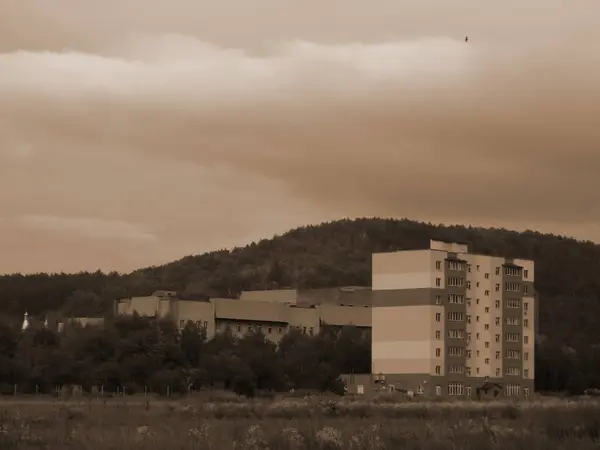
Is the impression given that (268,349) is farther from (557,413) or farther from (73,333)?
(557,413)

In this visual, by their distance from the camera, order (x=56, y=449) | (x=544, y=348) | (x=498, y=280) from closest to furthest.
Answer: (x=56, y=449), (x=498, y=280), (x=544, y=348)

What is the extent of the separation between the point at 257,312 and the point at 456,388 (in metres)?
23.1

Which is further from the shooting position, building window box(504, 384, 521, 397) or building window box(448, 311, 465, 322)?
building window box(504, 384, 521, 397)

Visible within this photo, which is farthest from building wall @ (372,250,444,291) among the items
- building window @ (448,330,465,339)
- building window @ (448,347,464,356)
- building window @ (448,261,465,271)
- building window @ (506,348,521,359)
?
building window @ (506,348,521,359)

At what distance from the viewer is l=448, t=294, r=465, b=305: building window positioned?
104188mm

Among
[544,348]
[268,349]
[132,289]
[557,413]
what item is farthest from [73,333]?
[132,289]

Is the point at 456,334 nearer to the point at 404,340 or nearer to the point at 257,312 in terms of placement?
the point at 404,340

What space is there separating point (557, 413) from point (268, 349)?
6552 centimetres

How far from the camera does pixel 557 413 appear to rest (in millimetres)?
39281

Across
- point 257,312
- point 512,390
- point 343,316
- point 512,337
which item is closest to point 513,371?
point 512,390

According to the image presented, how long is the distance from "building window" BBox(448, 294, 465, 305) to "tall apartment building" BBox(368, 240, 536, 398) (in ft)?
0.29

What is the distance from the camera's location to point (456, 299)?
344ft

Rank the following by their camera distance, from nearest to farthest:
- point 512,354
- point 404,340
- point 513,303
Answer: point 404,340 < point 512,354 < point 513,303

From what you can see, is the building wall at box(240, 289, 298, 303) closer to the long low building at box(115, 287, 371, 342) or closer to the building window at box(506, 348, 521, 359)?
the long low building at box(115, 287, 371, 342)
